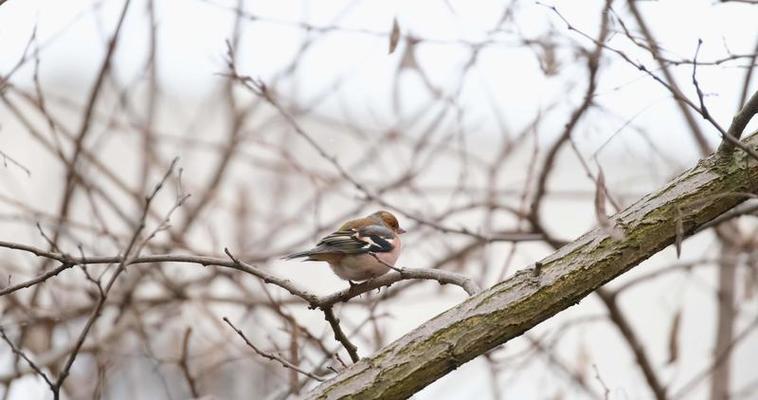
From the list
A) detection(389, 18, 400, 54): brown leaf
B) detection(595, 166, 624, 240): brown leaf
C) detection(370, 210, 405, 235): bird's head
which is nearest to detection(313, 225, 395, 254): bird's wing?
detection(370, 210, 405, 235): bird's head

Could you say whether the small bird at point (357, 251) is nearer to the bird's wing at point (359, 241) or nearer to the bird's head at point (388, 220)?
the bird's wing at point (359, 241)

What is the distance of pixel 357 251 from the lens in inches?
137

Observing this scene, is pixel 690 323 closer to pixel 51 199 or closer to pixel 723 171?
pixel 51 199

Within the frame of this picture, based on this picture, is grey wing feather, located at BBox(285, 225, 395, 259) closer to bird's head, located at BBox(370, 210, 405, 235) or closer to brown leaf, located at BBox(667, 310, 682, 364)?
bird's head, located at BBox(370, 210, 405, 235)

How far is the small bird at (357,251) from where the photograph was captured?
3441 millimetres

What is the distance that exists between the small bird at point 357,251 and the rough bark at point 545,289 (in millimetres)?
954

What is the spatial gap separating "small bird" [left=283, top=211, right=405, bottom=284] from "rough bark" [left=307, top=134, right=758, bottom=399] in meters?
0.95

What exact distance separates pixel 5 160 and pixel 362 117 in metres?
4.52

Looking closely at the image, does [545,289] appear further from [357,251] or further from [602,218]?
[357,251]

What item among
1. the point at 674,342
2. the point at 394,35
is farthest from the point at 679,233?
the point at 674,342

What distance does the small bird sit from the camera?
344cm

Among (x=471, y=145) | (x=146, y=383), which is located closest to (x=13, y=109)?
(x=146, y=383)

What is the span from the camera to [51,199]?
428 inches

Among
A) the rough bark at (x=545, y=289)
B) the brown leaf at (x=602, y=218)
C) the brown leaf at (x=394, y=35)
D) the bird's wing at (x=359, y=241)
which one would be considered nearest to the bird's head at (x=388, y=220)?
the bird's wing at (x=359, y=241)
